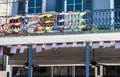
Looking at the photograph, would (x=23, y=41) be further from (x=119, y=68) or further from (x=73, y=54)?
(x=119, y=68)

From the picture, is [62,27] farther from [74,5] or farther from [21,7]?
[21,7]

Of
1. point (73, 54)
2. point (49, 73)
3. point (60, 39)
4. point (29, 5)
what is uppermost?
point (29, 5)

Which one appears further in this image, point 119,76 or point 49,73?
point 49,73

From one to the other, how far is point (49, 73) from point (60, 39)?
12.6 feet

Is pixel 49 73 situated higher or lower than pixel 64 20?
lower

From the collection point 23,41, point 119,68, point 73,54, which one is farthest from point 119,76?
point 23,41

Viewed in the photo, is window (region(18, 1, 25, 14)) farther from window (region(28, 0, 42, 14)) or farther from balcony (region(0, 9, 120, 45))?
balcony (region(0, 9, 120, 45))

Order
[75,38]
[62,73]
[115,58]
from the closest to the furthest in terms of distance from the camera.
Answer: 1. [75,38]
2. [115,58]
3. [62,73]

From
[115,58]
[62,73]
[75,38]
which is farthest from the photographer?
[62,73]

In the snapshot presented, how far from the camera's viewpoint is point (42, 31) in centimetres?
1319

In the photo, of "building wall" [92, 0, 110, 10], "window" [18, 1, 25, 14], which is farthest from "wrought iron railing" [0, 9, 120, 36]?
"window" [18, 1, 25, 14]

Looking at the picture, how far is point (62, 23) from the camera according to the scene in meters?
13.9

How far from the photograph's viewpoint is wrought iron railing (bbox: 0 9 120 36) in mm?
12758

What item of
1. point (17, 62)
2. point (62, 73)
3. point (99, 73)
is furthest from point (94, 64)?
point (17, 62)
